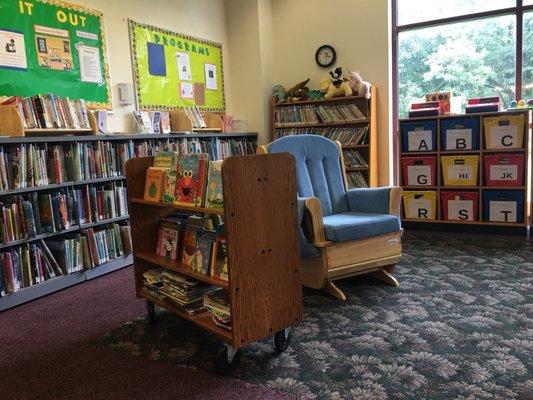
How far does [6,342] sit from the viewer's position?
2.44 meters

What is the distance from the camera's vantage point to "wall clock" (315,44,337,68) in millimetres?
5309

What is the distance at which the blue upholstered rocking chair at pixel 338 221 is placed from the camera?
2.74 meters

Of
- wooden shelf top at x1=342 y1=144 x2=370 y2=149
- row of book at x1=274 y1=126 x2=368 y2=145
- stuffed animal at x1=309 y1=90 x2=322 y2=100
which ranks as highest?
stuffed animal at x1=309 y1=90 x2=322 y2=100

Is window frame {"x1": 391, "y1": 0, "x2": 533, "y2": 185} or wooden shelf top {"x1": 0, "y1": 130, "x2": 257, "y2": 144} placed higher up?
window frame {"x1": 391, "y1": 0, "x2": 533, "y2": 185}

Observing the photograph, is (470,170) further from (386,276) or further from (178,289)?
(178,289)

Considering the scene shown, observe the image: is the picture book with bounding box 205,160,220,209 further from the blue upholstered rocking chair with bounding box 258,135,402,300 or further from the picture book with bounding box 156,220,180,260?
the blue upholstered rocking chair with bounding box 258,135,402,300

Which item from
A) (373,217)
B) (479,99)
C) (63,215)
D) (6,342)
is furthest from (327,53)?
(6,342)

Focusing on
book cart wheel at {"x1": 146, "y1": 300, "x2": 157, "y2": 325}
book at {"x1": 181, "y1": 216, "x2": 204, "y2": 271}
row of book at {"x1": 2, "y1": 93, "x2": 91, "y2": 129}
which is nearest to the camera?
book at {"x1": 181, "y1": 216, "x2": 204, "y2": 271}

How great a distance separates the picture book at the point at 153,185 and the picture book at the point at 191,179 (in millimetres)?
166

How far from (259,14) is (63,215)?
3491 mm

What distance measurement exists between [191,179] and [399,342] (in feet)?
4.31

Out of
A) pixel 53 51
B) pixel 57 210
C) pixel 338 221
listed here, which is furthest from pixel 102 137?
pixel 338 221

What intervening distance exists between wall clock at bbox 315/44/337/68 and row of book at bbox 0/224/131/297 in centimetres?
310

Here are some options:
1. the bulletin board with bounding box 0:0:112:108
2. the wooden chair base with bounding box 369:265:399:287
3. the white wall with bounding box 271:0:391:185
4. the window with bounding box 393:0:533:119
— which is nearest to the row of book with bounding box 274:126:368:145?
the white wall with bounding box 271:0:391:185
